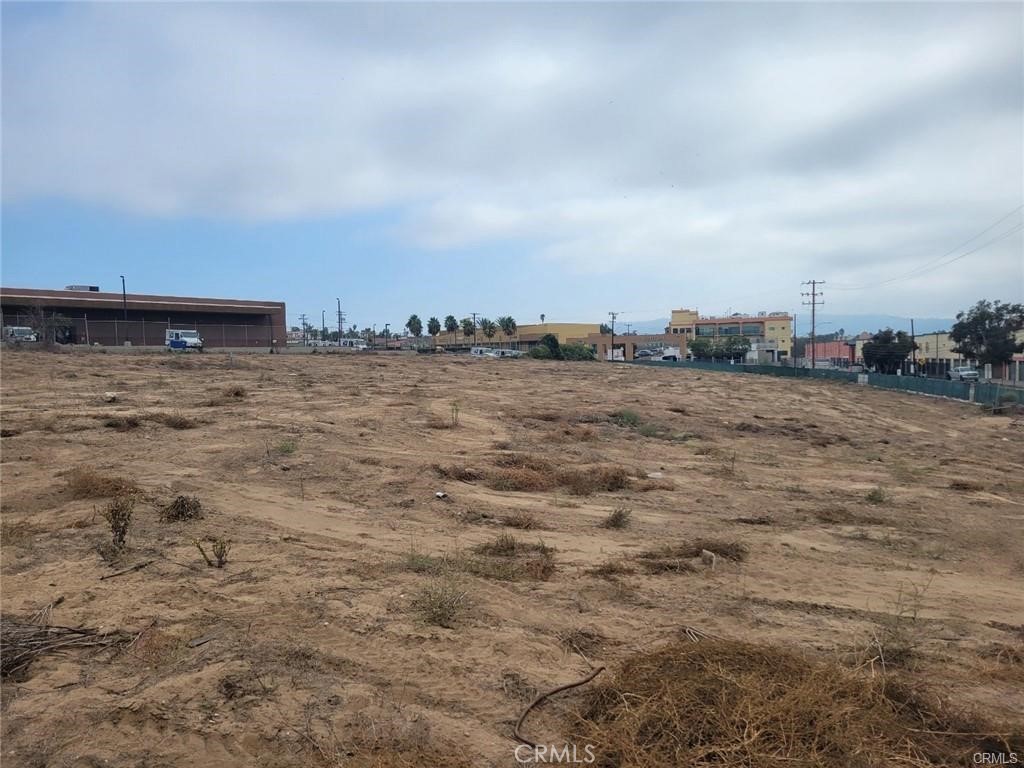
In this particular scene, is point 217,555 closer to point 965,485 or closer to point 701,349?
point 965,485

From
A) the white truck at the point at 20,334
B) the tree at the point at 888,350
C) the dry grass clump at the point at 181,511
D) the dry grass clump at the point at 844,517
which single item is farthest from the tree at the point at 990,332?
the white truck at the point at 20,334

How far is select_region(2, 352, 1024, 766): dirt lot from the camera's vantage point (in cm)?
390

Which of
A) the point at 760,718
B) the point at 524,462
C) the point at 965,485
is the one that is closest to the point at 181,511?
the point at 524,462

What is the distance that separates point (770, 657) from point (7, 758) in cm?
464

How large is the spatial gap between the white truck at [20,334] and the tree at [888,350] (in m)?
80.9

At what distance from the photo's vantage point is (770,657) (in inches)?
167

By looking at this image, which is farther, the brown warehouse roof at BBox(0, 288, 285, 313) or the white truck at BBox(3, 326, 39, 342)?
the brown warehouse roof at BBox(0, 288, 285, 313)

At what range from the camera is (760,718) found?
11.4 feet

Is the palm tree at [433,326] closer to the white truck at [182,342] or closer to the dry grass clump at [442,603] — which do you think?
the white truck at [182,342]

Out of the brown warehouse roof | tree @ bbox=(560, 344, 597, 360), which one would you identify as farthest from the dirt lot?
tree @ bbox=(560, 344, 597, 360)

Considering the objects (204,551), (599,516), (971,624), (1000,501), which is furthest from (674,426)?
(204,551)

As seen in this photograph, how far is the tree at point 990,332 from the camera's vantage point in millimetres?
54750

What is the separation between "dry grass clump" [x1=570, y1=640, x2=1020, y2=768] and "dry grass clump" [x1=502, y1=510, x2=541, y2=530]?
4120mm

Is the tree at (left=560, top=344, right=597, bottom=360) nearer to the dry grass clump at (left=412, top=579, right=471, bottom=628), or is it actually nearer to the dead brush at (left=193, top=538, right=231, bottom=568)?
the dead brush at (left=193, top=538, right=231, bottom=568)
